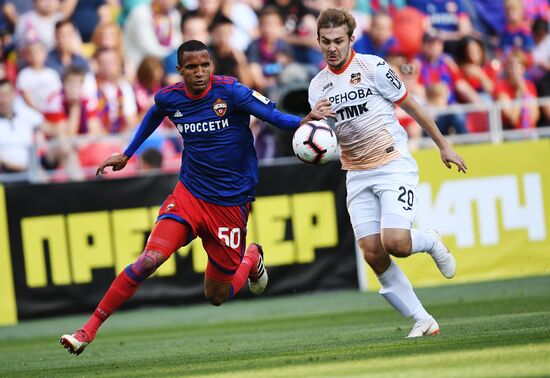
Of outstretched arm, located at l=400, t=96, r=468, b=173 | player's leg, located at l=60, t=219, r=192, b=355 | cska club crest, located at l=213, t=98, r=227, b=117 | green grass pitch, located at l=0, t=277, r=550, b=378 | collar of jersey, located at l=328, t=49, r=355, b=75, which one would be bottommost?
green grass pitch, located at l=0, t=277, r=550, b=378

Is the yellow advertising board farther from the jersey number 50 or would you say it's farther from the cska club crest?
the cska club crest

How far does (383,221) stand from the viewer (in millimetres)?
8320

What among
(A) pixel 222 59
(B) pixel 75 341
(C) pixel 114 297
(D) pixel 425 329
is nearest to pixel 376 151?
(D) pixel 425 329

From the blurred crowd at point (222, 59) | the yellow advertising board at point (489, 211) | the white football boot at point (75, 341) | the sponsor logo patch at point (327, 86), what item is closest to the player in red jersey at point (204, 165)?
the white football boot at point (75, 341)

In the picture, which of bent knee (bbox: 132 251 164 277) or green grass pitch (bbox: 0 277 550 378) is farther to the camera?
bent knee (bbox: 132 251 164 277)

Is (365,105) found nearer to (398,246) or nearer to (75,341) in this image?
(398,246)

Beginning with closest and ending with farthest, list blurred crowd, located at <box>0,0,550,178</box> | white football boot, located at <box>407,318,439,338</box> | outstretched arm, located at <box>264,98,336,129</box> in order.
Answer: outstretched arm, located at <box>264,98,336,129</box>
white football boot, located at <box>407,318,439,338</box>
blurred crowd, located at <box>0,0,550,178</box>

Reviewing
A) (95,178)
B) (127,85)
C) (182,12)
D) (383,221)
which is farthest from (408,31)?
(383,221)

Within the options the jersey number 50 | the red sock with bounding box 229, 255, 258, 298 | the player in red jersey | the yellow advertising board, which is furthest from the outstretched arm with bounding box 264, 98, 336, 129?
the yellow advertising board

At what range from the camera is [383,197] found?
8367mm

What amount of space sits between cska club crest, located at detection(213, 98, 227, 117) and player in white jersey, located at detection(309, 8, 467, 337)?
0.72m

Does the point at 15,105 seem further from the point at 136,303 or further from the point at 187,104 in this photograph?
the point at 187,104

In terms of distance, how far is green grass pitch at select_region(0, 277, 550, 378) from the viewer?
6203 mm

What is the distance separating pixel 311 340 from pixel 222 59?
781 centimetres
